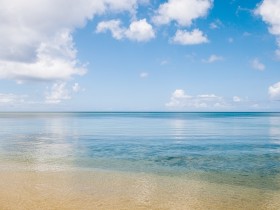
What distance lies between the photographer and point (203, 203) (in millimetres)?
12562

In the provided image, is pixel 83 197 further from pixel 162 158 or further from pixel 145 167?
pixel 162 158

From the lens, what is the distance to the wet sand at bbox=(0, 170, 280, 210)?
1224 cm

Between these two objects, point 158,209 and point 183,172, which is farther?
point 183,172

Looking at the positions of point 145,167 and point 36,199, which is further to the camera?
point 145,167

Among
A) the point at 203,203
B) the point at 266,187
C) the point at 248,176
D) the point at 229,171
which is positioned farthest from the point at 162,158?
the point at 203,203

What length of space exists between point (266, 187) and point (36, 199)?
438 inches

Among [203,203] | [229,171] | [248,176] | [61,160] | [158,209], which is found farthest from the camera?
[61,160]

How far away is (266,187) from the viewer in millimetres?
15227

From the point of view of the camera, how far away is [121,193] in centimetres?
1378

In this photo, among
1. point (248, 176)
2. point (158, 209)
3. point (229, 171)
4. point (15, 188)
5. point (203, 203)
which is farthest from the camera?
point (229, 171)

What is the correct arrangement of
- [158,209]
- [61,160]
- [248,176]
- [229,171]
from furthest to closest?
1. [61,160]
2. [229,171]
3. [248,176]
4. [158,209]

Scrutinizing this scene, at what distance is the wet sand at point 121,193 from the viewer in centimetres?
1224

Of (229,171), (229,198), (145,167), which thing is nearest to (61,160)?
(145,167)

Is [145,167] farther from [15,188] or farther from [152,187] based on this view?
[15,188]
